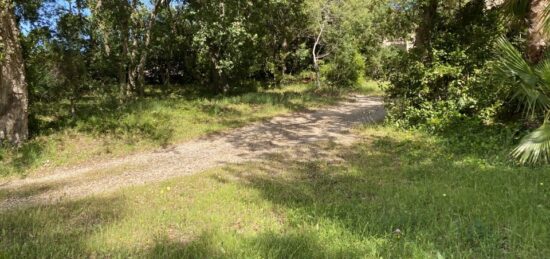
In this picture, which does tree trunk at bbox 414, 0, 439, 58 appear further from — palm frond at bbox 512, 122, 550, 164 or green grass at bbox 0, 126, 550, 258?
palm frond at bbox 512, 122, 550, 164

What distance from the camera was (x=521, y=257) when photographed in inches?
144

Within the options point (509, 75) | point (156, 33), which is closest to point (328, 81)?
point (156, 33)

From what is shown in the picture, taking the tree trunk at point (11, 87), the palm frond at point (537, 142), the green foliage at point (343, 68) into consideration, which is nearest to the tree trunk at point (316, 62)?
the green foliage at point (343, 68)

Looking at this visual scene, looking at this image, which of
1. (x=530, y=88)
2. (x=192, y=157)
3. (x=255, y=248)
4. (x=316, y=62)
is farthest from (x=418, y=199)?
(x=316, y=62)

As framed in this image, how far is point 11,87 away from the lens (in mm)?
9898

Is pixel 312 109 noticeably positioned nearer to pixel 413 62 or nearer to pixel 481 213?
pixel 413 62

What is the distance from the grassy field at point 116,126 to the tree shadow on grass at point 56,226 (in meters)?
3.38

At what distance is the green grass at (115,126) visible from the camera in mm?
9141

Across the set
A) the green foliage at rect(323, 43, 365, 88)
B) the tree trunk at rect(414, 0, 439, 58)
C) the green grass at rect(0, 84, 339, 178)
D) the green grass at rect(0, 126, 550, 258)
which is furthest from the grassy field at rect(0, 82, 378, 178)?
the green foliage at rect(323, 43, 365, 88)

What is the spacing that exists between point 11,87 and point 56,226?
665cm

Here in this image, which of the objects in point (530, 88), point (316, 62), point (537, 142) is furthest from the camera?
point (316, 62)

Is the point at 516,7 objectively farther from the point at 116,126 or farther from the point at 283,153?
the point at 116,126

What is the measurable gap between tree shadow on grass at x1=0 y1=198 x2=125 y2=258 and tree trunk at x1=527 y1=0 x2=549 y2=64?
8.05 meters

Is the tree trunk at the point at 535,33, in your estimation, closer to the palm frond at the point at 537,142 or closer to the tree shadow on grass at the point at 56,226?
the palm frond at the point at 537,142
